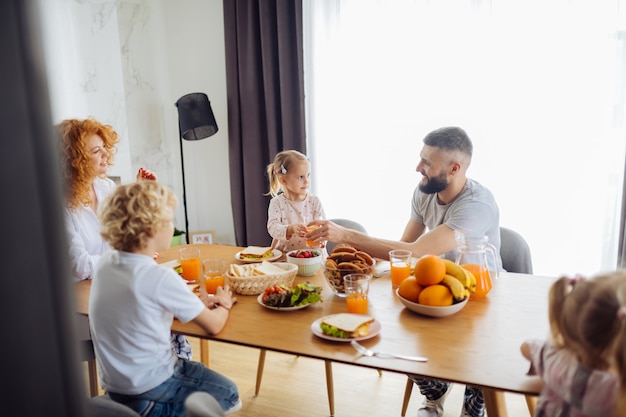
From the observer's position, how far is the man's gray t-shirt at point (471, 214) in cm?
221

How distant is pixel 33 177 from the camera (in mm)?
226

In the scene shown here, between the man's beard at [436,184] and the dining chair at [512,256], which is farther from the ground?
the man's beard at [436,184]

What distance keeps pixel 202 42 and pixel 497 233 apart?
9.98 ft

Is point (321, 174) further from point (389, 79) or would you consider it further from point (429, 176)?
point (429, 176)

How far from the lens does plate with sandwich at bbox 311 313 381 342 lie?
1384 mm

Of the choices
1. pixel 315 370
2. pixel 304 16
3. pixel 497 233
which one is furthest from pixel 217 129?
pixel 497 233

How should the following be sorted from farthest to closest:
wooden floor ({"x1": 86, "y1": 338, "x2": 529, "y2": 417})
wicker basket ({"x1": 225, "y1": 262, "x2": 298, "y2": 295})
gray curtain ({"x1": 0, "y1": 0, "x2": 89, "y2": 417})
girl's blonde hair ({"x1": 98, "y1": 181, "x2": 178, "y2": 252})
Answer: wooden floor ({"x1": 86, "y1": 338, "x2": 529, "y2": 417}), wicker basket ({"x1": 225, "y1": 262, "x2": 298, "y2": 295}), girl's blonde hair ({"x1": 98, "y1": 181, "x2": 178, "y2": 252}), gray curtain ({"x1": 0, "y1": 0, "x2": 89, "y2": 417})

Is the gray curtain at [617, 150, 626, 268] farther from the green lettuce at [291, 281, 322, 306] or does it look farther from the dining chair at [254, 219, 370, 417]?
the green lettuce at [291, 281, 322, 306]

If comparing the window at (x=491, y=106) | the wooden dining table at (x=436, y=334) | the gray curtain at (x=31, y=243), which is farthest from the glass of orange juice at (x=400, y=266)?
the window at (x=491, y=106)

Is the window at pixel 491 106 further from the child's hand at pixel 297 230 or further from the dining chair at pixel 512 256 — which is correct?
the child's hand at pixel 297 230

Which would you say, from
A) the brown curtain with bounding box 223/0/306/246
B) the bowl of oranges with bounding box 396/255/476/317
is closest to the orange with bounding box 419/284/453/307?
the bowl of oranges with bounding box 396/255/476/317

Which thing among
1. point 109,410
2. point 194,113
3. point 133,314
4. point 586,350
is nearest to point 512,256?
point 586,350

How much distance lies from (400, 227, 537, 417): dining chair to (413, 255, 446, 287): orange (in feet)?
→ 2.92

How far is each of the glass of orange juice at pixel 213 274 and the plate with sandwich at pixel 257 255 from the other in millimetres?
377
